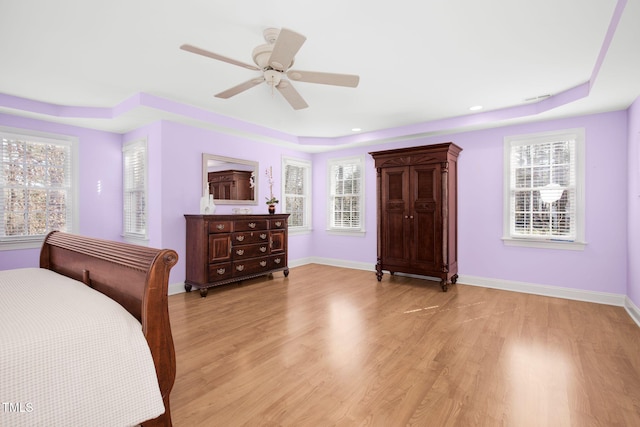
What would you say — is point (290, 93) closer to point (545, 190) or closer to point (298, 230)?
point (545, 190)

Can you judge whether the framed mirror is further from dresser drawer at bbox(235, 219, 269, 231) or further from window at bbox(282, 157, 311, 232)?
window at bbox(282, 157, 311, 232)

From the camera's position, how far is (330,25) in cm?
232

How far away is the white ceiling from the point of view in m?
2.14

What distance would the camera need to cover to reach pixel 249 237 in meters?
4.70

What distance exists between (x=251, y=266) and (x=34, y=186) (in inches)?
121

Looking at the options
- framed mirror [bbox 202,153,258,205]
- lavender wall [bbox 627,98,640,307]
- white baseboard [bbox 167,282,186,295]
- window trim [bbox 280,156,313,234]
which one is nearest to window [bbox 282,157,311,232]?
window trim [bbox 280,156,313,234]

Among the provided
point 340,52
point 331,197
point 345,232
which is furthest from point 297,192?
point 340,52

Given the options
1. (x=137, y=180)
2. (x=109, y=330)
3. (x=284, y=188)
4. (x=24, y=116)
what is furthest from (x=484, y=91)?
(x=24, y=116)

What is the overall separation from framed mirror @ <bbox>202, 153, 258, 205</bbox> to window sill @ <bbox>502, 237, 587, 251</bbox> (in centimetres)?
405

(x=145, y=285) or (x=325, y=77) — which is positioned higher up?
(x=325, y=77)

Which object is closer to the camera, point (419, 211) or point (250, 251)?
point (419, 211)

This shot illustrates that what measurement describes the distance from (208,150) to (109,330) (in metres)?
3.83

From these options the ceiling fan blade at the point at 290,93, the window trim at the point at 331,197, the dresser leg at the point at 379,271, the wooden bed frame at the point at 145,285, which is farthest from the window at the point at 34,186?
the dresser leg at the point at 379,271

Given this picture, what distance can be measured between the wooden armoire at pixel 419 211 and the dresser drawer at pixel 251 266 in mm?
1799
